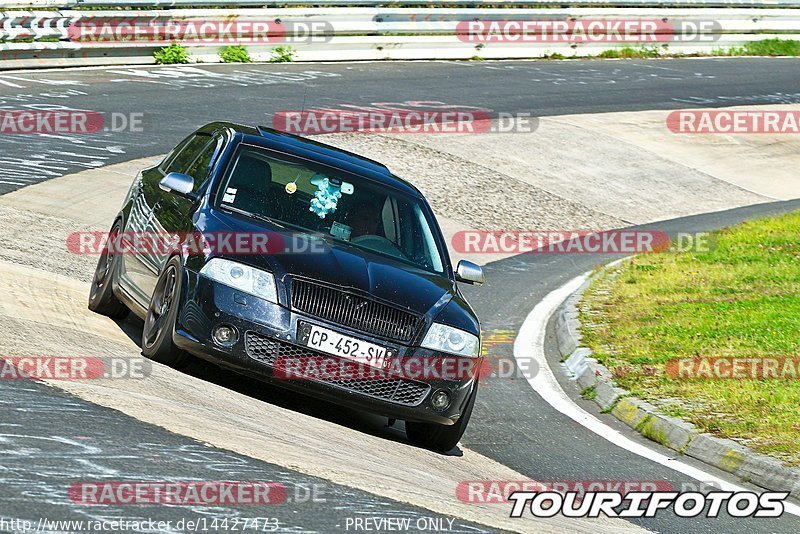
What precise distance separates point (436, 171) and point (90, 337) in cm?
1067

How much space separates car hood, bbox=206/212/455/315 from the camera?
7.98 m

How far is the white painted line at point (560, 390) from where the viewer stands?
348 inches

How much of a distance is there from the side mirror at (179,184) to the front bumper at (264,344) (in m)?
0.94

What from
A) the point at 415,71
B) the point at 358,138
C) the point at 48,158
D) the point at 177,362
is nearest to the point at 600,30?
the point at 415,71

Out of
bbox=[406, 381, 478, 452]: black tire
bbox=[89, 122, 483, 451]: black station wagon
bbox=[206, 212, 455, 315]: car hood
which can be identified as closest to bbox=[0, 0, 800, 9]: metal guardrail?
bbox=[89, 122, 483, 451]: black station wagon

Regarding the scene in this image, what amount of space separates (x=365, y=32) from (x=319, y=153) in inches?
681

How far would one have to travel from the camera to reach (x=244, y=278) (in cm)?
790

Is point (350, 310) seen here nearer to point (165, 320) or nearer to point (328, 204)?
point (165, 320)

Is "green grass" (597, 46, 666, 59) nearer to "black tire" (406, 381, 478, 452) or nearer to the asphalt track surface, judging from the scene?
the asphalt track surface

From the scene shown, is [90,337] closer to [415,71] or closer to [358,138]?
[358,138]

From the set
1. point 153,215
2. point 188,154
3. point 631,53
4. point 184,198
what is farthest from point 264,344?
point 631,53

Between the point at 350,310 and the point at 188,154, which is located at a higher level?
the point at 188,154

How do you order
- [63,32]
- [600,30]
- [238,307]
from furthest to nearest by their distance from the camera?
[600,30] < [63,32] < [238,307]

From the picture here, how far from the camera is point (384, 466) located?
7.28m
